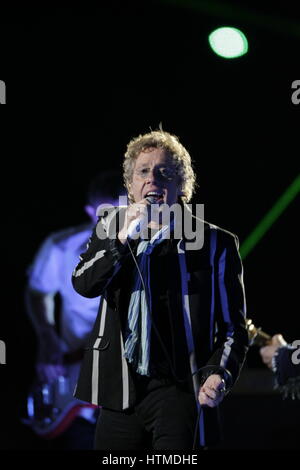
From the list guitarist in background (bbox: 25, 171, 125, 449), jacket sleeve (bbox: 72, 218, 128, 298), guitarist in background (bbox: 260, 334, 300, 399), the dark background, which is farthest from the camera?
the dark background

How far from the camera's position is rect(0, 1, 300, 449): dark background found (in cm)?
568

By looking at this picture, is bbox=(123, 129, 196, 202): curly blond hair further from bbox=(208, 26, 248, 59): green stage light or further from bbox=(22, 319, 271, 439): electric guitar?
bbox=(208, 26, 248, 59): green stage light

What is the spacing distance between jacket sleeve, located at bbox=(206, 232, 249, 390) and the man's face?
0.86ft

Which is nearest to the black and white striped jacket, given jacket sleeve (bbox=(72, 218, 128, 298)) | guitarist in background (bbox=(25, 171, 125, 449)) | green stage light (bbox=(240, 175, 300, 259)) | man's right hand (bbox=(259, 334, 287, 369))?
jacket sleeve (bbox=(72, 218, 128, 298))

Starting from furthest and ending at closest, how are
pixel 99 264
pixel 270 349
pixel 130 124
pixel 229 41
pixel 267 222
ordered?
pixel 130 124
pixel 267 222
pixel 229 41
pixel 270 349
pixel 99 264

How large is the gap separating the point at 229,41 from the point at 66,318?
86.1 inches

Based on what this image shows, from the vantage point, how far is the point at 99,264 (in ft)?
7.64

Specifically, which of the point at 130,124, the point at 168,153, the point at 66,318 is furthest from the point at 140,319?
the point at 130,124

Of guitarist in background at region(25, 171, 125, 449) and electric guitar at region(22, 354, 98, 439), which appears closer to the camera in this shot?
guitarist in background at region(25, 171, 125, 449)

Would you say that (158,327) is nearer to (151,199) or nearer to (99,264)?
(99,264)

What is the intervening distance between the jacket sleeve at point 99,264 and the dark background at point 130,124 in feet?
11.0

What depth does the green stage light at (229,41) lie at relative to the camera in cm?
497

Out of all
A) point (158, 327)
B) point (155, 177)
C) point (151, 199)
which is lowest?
point (158, 327)

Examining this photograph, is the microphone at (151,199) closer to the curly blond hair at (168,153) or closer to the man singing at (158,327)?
the man singing at (158,327)
